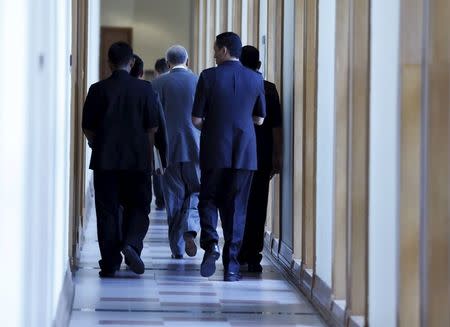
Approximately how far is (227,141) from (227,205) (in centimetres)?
44

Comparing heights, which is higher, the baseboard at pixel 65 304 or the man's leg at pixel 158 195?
the man's leg at pixel 158 195

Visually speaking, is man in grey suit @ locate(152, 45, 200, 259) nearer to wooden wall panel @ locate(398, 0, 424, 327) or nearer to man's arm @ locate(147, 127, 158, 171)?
man's arm @ locate(147, 127, 158, 171)

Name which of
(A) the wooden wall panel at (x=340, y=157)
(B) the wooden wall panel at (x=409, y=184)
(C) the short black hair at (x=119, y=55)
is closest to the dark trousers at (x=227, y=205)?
(C) the short black hair at (x=119, y=55)

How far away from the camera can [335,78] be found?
18.9 ft

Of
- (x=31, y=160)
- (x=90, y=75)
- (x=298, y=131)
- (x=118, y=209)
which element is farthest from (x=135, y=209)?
(x=90, y=75)

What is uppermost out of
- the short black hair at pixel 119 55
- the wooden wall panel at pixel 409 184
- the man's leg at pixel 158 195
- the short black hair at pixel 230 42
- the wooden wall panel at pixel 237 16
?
the wooden wall panel at pixel 237 16

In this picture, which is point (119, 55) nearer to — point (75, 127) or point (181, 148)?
point (75, 127)

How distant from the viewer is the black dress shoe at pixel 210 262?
707 cm

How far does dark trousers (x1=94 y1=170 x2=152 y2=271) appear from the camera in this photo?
7.05 m

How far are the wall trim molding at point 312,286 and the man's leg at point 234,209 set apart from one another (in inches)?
17.5

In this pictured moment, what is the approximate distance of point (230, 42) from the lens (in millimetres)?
6984

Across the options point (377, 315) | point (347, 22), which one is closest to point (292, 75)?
point (347, 22)

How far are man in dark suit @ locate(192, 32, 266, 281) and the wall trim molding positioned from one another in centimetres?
45

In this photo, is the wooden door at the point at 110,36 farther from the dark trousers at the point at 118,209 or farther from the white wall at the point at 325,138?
the white wall at the point at 325,138
